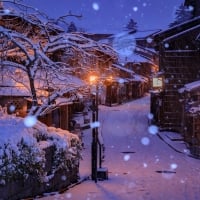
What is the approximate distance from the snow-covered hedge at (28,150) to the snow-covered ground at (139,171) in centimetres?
80

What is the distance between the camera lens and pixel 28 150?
9.86m

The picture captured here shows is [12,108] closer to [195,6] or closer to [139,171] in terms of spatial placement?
[139,171]

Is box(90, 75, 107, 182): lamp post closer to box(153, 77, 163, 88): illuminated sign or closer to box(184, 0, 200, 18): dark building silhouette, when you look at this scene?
box(153, 77, 163, 88): illuminated sign

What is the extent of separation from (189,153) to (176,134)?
7726mm

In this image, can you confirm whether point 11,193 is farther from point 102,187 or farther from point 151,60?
point 151,60

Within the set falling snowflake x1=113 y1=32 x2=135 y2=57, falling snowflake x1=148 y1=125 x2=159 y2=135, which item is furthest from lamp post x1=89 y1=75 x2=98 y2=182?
falling snowflake x1=113 y1=32 x2=135 y2=57

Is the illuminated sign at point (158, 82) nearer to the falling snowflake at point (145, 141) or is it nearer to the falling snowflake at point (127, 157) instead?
the falling snowflake at point (145, 141)

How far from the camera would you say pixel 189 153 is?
21328mm

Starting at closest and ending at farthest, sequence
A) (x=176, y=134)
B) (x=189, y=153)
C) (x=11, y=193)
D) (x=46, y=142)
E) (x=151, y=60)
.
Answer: (x=11, y=193)
(x=46, y=142)
(x=189, y=153)
(x=176, y=134)
(x=151, y=60)

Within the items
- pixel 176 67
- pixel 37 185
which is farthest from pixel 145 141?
pixel 37 185

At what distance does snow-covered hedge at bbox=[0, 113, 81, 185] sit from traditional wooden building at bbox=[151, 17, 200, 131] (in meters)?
18.7

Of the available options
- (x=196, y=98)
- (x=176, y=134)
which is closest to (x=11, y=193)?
(x=196, y=98)

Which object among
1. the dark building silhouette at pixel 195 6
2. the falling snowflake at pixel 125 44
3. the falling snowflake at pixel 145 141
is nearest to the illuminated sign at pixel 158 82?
the falling snowflake at pixel 145 141

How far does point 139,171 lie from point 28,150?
298 inches
